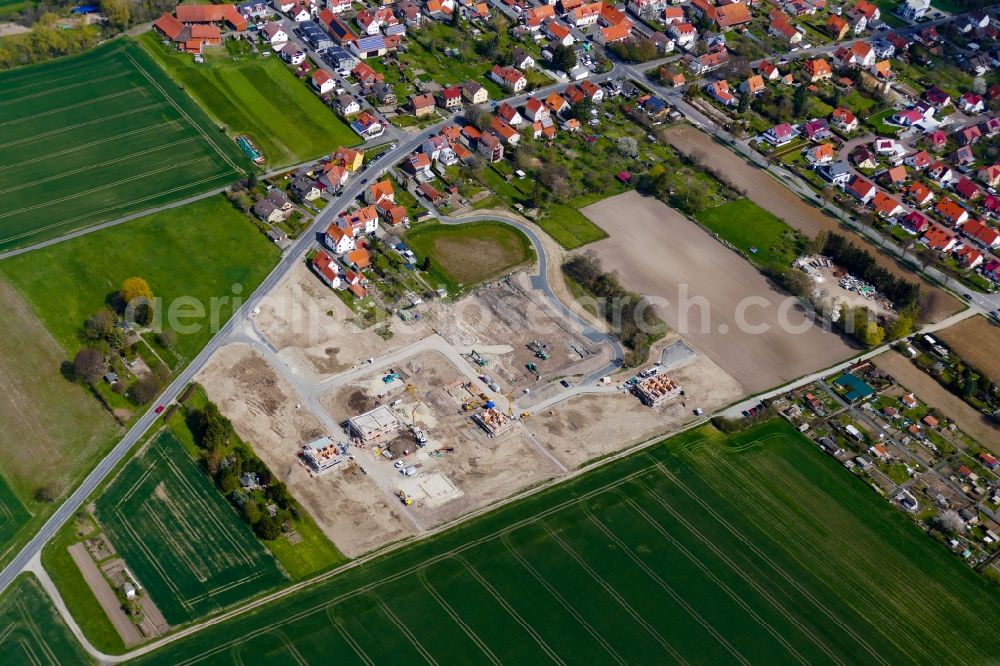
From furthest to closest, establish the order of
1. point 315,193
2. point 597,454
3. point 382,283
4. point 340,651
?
point 315,193
point 382,283
point 597,454
point 340,651

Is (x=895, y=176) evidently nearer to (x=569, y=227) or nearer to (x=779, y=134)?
(x=779, y=134)

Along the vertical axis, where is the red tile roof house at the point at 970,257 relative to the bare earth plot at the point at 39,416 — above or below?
above

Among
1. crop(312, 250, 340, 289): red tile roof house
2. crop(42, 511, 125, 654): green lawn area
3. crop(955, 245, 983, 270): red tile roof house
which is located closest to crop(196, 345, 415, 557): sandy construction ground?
crop(312, 250, 340, 289): red tile roof house

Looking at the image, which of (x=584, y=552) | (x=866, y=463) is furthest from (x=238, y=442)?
(x=866, y=463)

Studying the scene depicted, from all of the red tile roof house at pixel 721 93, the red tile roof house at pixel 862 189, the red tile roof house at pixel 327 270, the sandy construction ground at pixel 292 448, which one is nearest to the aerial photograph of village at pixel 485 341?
the red tile roof house at pixel 327 270

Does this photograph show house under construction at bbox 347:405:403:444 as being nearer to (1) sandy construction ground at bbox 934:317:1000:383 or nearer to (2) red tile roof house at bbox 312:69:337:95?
(2) red tile roof house at bbox 312:69:337:95

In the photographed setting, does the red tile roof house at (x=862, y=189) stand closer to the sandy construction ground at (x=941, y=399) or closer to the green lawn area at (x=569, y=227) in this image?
the sandy construction ground at (x=941, y=399)

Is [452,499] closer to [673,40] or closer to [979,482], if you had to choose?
[979,482]
